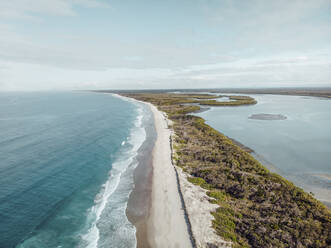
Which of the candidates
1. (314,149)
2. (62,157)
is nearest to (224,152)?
(314,149)

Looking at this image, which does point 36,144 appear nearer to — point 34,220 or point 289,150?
point 34,220

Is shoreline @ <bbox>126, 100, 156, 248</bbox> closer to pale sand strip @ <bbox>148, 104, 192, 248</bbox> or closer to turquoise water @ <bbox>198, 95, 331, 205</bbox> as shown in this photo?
pale sand strip @ <bbox>148, 104, 192, 248</bbox>

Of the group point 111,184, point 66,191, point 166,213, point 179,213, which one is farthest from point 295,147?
point 66,191

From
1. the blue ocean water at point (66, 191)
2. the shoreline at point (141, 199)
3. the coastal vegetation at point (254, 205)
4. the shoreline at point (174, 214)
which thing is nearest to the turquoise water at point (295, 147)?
the coastal vegetation at point (254, 205)

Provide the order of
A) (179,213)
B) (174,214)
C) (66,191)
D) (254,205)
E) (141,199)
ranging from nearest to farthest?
(174,214) < (179,213) < (254,205) < (141,199) < (66,191)

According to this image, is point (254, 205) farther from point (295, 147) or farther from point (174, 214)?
point (295, 147)
